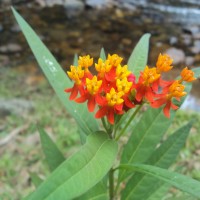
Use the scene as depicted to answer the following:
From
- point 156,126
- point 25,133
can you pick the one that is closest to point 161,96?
point 156,126

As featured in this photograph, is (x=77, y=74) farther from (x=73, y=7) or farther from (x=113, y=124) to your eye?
(x=73, y=7)

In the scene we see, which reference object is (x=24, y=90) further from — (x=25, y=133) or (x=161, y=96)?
(x=161, y=96)

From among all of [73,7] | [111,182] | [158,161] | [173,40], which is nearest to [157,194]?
[158,161]

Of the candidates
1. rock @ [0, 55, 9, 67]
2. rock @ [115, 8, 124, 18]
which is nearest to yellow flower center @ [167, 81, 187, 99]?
rock @ [0, 55, 9, 67]

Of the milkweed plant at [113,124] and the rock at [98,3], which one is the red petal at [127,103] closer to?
the milkweed plant at [113,124]

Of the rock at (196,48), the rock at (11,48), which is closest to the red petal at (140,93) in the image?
the rock at (11,48)

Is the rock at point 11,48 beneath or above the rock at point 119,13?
above
